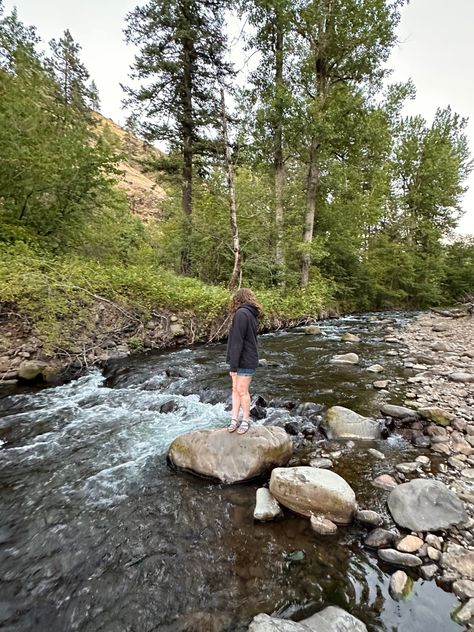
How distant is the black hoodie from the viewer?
13.4ft

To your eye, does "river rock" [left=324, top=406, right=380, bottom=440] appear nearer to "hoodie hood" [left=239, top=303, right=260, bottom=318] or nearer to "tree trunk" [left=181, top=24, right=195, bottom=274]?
"hoodie hood" [left=239, top=303, right=260, bottom=318]

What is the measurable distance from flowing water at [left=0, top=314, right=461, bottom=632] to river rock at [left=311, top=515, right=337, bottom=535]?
3.3 inches

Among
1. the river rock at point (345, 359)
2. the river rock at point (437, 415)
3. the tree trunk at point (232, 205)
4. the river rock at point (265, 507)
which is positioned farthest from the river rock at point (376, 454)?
the tree trunk at point (232, 205)

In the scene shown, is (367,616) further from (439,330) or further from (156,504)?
(439,330)

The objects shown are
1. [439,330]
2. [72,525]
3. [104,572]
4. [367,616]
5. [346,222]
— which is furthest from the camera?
[346,222]

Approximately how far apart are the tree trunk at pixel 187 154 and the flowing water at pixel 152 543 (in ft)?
37.1

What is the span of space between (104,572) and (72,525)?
752mm

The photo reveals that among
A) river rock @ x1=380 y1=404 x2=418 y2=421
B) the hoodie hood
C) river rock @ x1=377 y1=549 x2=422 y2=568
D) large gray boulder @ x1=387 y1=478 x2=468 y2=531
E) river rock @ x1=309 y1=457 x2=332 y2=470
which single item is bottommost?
river rock @ x1=377 y1=549 x2=422 y2=568

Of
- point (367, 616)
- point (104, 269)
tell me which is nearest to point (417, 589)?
point (367, 616)

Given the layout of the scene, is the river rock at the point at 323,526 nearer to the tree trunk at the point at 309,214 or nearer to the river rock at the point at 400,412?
the river rock at the point at 400,412

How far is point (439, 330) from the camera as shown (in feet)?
43.1

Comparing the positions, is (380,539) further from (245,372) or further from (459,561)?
(245,372)

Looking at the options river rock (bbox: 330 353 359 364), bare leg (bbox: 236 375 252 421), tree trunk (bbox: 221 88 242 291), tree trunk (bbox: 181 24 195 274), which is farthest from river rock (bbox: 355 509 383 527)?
tree trunk (bbox: 181 24 195 274)

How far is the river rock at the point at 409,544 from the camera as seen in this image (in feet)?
8.71
